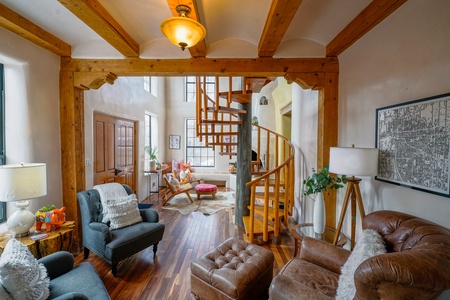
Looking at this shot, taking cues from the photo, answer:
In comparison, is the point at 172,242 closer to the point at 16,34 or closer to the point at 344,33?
the point at 16,34

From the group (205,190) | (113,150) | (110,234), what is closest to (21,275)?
(110,234)

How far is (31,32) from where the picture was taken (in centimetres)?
210

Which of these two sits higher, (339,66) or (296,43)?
(296,43)

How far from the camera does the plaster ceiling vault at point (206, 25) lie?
6.00ft

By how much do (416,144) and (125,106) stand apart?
4.66 meters

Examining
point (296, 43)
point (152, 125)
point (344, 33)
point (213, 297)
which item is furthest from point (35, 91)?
point (152, 125)

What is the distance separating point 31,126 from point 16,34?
945 millimetres

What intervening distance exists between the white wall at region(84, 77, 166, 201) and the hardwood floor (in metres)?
1.45

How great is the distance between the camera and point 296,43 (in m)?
2.58

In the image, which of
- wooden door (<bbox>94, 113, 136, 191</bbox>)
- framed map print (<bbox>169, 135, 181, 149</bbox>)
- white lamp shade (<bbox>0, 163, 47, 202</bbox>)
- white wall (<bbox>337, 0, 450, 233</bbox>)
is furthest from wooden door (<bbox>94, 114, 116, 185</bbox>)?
white wall (<bbox>337, 0, 450, 233</bbox>)

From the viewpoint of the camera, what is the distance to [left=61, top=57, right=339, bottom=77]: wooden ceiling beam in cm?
265

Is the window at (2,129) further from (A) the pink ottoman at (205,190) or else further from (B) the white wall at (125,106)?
(A) the pink ottoman at (205,190)

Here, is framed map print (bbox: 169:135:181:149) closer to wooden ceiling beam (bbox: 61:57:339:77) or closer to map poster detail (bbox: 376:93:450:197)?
wooden ceiling beam (bbox: 61:57:339:77)

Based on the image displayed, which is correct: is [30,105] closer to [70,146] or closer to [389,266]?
[70,146]
